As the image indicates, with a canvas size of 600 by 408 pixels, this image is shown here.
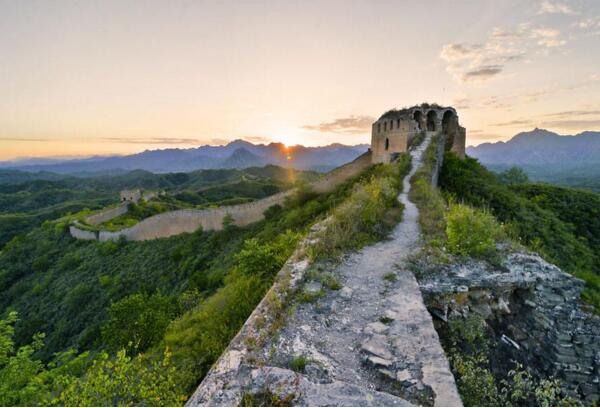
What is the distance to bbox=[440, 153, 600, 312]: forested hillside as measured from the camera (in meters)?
14.7

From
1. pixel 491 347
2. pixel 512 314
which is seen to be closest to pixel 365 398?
pixel 491 347

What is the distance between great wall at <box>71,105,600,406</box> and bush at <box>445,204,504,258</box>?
0.43 metres

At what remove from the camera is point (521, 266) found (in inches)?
224

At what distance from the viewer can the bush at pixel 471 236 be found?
6.22 metres

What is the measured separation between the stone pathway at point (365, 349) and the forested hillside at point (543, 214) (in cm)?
924

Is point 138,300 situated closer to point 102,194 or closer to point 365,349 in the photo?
point 365,349

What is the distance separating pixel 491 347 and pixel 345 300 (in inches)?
97.2

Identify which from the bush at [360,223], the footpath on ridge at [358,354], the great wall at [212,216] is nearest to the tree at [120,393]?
the footpath on ridge at [358,354]

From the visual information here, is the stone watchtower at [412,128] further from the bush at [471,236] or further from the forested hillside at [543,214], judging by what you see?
the bush at [471,236]

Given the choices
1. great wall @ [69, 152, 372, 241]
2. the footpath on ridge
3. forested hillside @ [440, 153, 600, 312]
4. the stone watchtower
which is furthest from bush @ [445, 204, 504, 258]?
great wall @ [69, 152, 372, 241]

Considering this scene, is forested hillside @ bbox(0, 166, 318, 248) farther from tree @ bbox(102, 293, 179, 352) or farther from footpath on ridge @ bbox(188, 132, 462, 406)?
footpath on ridge @ bbox(188, 132, 462, 406)

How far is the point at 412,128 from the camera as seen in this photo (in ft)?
69.3

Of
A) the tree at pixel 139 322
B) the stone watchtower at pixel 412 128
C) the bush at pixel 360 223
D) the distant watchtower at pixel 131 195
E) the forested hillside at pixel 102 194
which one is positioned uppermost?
the stone watchtower at pixel 412 128

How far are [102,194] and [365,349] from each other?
5475 inches
